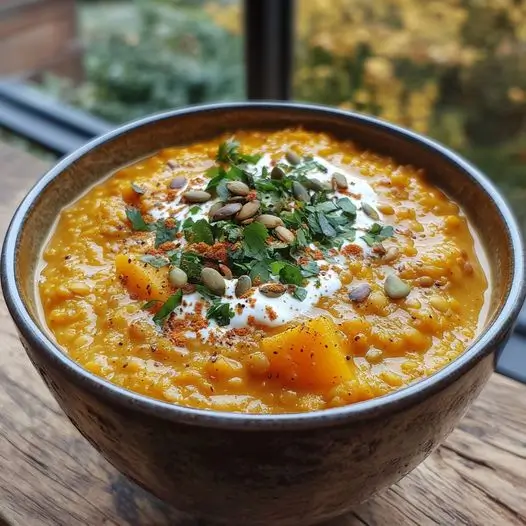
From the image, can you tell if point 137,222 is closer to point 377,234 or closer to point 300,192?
point 300,192

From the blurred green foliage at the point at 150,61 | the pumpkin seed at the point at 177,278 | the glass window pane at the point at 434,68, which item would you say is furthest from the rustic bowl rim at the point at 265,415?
Answer: the blurred green foliage at the point at 150,61

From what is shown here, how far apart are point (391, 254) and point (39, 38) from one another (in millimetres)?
2811

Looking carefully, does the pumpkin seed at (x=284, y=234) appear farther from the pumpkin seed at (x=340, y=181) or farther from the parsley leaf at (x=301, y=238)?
the pumpkin seed at (x=340, y=181)

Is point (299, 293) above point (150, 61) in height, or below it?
above

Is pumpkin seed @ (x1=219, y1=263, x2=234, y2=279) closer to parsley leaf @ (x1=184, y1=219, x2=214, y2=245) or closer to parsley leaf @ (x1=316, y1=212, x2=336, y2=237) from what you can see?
parsley leaf @ (x1=184, y1=219, x2=214, y2=245)

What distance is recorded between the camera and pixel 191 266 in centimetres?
138

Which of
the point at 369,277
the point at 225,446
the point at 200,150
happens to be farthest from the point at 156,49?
the point at 225,446

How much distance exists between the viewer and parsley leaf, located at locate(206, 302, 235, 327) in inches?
51.3

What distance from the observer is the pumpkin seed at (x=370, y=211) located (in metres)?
1.55

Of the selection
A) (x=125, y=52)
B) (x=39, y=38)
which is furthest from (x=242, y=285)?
(x=39, y=38)

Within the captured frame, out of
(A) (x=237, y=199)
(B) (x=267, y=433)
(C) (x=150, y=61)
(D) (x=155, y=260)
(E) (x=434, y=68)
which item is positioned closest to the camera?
(B) (x=267, y=433)

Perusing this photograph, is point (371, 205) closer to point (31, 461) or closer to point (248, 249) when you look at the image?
point (248, 249)

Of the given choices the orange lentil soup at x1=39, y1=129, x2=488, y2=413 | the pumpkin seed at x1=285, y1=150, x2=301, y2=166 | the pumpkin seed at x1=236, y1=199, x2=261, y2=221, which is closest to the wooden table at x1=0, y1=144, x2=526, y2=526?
the orange lentil soup at x1=39, y1=129, x2=488, y2=413

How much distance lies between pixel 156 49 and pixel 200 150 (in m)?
Result: 1.90
